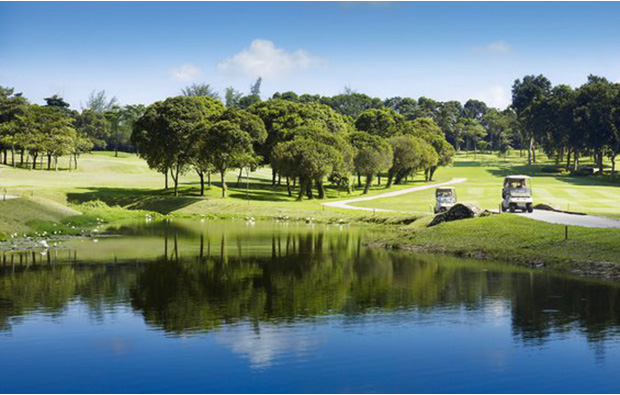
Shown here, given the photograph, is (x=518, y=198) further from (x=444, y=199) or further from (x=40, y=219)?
(x=40, y=219)

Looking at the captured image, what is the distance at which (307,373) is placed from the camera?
21.8 m

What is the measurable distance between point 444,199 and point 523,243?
22167 mm

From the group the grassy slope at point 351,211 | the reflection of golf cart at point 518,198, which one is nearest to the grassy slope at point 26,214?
the grassy slope at point 351,211

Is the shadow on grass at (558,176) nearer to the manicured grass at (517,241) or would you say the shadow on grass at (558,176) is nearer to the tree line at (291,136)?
the tree line at (291,136)

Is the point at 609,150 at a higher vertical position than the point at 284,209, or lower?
higher

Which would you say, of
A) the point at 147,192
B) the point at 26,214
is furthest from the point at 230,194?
the point at 26,214

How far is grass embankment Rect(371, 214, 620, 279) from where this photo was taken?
140 ft

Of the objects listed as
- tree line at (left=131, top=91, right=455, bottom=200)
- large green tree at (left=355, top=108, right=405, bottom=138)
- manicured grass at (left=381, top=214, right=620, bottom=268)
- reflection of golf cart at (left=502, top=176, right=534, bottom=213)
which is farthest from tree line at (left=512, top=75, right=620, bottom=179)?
manicured grass at (left=381, top=214, right=620, bottom=268)

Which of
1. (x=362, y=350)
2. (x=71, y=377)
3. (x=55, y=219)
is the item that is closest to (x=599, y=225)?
(x=362, y=350)

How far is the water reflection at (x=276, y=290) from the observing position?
28.7 m

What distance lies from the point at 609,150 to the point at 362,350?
16203 cm

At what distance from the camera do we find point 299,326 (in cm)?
2816

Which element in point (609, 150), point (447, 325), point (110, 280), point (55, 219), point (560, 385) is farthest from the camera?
point (609, 150)

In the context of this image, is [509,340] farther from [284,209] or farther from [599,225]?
[284,209]
